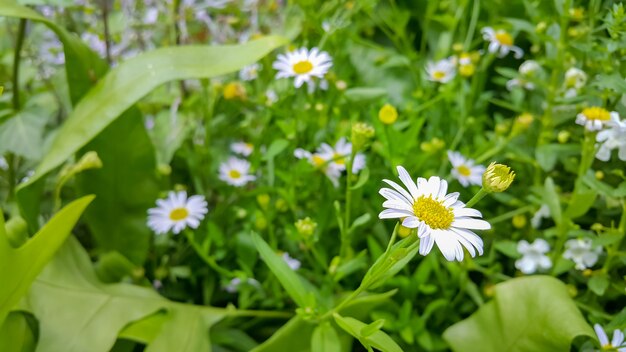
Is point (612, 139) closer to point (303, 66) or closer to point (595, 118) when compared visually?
point (595, 118)

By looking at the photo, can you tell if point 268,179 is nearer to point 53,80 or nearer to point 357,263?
point 357,263

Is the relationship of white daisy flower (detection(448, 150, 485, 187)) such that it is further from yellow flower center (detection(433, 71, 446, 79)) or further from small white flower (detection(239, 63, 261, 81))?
small white flower (detection(239, 63, 261, 81))

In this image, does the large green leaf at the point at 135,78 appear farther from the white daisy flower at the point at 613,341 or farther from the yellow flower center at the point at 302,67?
the white daisy flower at the point at 613,341

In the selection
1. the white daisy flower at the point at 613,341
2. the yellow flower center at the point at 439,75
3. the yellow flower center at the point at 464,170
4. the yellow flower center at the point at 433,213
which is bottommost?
the white daisy flower at the point at 613,341

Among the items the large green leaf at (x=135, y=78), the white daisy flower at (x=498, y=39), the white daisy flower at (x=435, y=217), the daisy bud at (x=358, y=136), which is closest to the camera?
the white daisy flower at (x=435, y=217)

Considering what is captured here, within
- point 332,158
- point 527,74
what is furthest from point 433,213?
point 527,74

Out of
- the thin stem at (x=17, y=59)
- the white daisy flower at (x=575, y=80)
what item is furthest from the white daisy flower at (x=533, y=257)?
the thin stem at (x=17, y=59)

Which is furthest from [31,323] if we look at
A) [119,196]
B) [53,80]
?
[53,80]
